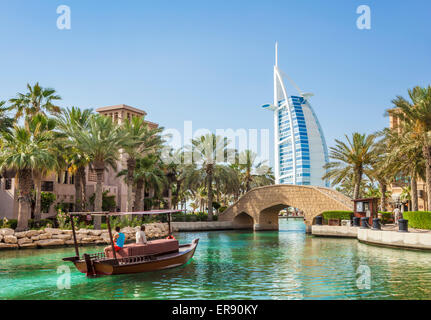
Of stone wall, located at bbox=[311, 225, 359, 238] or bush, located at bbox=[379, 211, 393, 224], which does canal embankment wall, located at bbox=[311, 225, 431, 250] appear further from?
bush, located at bbox=[379, 211, 393, 224]

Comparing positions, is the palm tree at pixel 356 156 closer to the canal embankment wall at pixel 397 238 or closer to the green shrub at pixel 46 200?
the canal embankment wall at pixel 397 238

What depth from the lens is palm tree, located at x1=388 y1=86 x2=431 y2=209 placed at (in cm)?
2754

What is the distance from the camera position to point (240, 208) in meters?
52.2

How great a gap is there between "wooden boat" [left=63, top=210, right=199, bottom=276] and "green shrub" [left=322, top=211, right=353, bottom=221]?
23.0 m

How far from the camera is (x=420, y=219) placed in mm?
25594

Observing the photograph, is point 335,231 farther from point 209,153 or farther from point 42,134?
point 42,134

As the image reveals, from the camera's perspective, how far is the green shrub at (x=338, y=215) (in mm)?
37106

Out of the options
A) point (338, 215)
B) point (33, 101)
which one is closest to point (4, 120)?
point (33, 101)

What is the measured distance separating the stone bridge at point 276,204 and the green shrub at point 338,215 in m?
1.44

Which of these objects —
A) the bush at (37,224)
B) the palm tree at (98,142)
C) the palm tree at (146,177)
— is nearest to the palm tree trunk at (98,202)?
the palm tree at (98,142)
